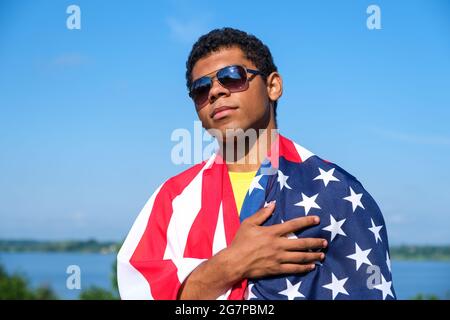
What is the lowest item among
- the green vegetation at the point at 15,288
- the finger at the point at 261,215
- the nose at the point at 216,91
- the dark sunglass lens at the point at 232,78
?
the green vegetation at the point at 15,288

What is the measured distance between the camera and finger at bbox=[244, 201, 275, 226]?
343 cm

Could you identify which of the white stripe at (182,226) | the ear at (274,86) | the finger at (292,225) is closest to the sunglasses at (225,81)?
the ear at (274,86)

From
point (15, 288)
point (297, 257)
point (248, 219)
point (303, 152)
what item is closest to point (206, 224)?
point (248, 219)

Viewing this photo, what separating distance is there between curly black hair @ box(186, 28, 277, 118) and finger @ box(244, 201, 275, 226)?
3.28 ft

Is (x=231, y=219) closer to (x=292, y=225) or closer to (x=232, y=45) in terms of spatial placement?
(x=292, y=225)

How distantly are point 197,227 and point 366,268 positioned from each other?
3.52 feet

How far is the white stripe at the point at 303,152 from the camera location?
12.8 ft

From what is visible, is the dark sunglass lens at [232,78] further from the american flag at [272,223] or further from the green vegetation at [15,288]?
the green vegetation at [15,288]

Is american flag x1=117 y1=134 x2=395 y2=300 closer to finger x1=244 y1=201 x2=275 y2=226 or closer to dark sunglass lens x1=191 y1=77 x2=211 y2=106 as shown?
finger x1=244 y1=201 x2=275 y2=226

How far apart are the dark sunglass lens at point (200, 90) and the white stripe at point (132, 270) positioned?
79 cm

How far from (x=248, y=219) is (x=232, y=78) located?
97 cm

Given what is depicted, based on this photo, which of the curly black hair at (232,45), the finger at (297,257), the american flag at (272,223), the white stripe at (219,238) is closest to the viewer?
the finger at (297,257)
